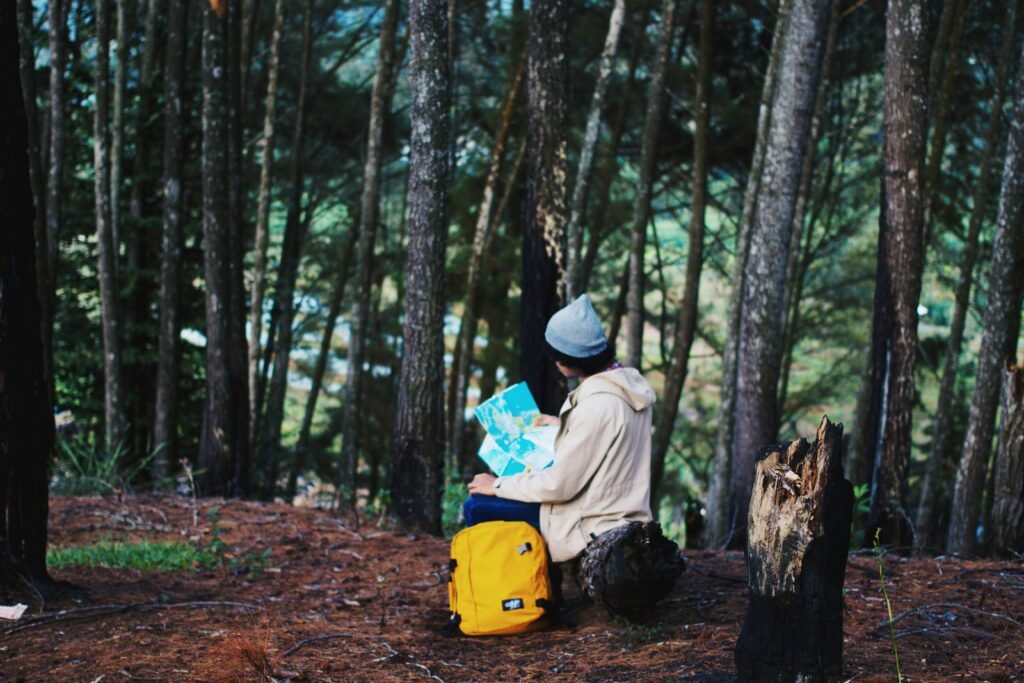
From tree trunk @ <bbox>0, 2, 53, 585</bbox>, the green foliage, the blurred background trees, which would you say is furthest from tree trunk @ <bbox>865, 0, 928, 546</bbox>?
the green foliage

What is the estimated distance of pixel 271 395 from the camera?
1585 centimetres

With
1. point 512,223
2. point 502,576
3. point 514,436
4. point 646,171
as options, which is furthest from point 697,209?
point 502,576

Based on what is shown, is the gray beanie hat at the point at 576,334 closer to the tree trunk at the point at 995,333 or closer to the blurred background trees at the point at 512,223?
the blurred background trees at the point at 512,223

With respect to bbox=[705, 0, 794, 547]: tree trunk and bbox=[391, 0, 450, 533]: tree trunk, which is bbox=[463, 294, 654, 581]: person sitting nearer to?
bbox=[391, 0, 450, 533]: tree trunk

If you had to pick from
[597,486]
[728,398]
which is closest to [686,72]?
[728,398]

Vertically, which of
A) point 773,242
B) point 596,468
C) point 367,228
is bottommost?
point 596,468

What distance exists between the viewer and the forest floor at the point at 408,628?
434 centimetres

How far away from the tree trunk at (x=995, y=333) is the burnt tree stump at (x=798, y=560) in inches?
172

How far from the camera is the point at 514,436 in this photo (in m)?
5.21

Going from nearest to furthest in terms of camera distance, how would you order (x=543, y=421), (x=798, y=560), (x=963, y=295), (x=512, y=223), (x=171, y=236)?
1. (x=798, y=560)
2. (x=543, y=421)
3. (x=171, y=236)
4. (x=963, y=295)
5. (x=512, y=223)

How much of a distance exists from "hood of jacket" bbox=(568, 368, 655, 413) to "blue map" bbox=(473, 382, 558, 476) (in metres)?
0.37

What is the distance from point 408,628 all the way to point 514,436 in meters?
1.11

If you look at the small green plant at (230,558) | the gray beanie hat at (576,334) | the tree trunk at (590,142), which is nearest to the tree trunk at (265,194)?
the tree trunk at (590,142)

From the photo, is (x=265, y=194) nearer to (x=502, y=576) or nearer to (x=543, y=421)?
(x=543, y=421)
